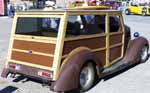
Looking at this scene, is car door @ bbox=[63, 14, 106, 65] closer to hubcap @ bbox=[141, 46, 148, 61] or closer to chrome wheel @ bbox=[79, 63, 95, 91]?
chrome wheel @ bbox=[79, 63, 95, 91]

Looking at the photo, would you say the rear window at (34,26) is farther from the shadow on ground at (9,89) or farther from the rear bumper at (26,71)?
the shadow on ground at (9,89)

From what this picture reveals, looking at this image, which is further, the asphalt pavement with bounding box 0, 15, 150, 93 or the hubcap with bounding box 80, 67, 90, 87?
the asphalt pavement with bounding box 0, 15, 150, 93

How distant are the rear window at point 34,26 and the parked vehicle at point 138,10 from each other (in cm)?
2801

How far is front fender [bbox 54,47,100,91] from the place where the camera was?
6258 mm

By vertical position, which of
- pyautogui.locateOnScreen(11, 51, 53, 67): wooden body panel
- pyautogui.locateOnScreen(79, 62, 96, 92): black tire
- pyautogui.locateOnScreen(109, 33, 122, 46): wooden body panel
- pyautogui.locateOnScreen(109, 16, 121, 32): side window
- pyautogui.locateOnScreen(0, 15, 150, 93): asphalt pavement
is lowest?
pyautogui.locateOnScreen(0, 15, 150, 93): asphalt pavement

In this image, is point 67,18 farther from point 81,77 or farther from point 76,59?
point 81,77

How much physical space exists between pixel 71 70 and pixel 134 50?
2.84 metres

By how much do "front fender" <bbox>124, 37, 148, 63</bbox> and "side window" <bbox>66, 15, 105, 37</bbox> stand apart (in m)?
1.35

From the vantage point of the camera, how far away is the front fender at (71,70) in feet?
20.5

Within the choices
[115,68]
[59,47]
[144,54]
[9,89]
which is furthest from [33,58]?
[144,54]

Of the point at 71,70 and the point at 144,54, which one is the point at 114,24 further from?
the point at 71,70

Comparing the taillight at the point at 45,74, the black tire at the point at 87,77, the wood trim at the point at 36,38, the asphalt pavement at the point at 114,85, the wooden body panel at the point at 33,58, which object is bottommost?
the asphalt pavement at the point at 114,85

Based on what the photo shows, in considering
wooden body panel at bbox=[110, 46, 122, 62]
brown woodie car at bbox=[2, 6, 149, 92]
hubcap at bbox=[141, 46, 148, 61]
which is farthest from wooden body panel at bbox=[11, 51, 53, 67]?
hubcap at bbox=[141, 46, 148, 61]

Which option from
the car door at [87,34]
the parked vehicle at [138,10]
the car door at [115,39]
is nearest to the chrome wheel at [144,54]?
the car door at [115,39]
